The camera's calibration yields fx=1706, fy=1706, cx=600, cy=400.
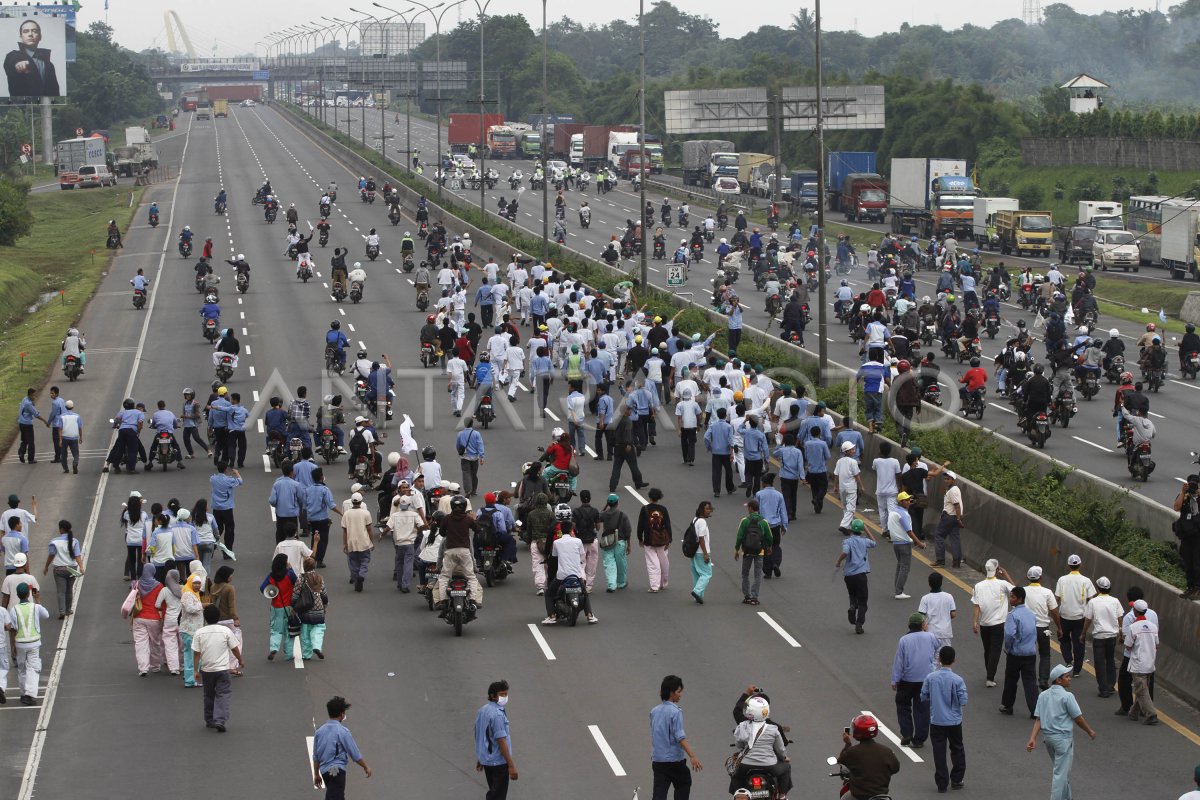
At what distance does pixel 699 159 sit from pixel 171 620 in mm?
88284

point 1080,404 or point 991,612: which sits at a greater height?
point 991,612

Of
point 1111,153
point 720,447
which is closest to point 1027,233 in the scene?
point 1111,153

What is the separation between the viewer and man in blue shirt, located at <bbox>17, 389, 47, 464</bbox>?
99.9ft

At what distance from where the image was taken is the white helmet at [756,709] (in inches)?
526

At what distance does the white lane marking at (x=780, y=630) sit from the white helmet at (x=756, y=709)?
6.34 meters

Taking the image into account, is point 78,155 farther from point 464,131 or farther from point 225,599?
point 225,599

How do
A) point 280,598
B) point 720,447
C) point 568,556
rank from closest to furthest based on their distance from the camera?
point 280,598
point 568,556
point 720,447

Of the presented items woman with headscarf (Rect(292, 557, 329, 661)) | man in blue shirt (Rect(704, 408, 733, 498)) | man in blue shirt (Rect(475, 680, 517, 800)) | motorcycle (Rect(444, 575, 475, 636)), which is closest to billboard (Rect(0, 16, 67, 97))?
man in blue shirt (Rect(704, 408, 733, 498))

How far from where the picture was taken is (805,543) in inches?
973

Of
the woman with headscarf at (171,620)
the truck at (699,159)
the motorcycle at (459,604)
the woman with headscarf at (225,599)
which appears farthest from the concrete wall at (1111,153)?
the woman with headscarf at (225,599)

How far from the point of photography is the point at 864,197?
87.3 metres

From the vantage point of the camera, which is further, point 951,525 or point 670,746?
point 951,525

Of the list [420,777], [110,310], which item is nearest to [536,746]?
[420,777]

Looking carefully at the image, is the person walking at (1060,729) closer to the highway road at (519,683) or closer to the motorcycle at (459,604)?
the highway road at (519,683)
